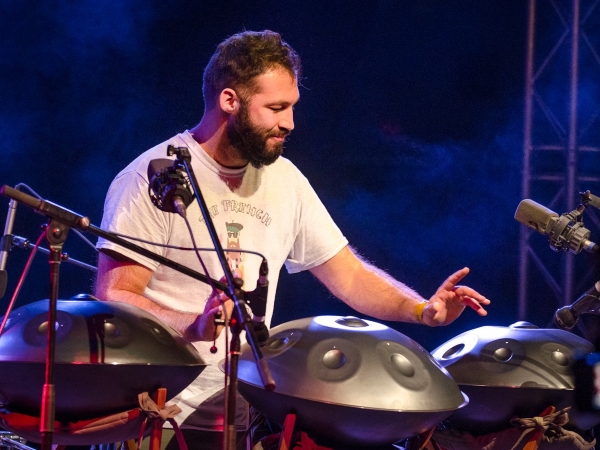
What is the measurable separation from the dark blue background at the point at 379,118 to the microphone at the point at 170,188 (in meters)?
2.78

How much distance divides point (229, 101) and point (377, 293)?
783 millimetres

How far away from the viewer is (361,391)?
1604mm

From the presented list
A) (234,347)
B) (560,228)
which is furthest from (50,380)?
(560,228)

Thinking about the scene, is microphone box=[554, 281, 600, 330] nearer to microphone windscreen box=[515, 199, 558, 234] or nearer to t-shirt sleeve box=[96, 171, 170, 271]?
microphone windscreen box=[515, 199, 558, 234]

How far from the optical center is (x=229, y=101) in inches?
96.7

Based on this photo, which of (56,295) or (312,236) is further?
(312,236)

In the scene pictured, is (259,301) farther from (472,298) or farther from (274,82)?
(274,82)

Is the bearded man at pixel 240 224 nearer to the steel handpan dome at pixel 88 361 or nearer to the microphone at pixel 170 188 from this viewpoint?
the steel handpan dome at pixel 88 361

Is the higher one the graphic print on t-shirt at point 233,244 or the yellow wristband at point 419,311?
the graphic print on t-shirt at point 233,244

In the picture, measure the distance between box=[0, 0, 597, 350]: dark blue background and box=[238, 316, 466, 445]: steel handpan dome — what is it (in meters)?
2.80

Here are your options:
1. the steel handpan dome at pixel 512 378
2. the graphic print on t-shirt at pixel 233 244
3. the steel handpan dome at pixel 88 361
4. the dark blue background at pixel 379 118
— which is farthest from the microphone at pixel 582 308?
the dark blue background at pixel 379 118

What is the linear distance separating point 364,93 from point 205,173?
2624 millimetres

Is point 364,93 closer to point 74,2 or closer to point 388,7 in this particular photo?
point 388,7

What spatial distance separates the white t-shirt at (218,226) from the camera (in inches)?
87.7
